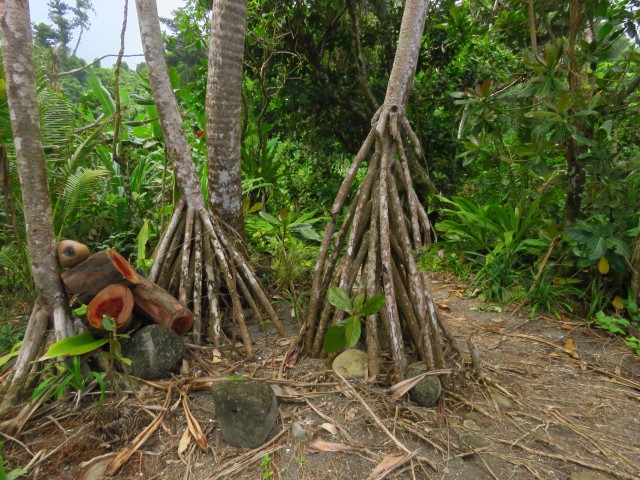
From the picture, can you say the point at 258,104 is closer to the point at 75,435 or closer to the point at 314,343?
the point at 314,343

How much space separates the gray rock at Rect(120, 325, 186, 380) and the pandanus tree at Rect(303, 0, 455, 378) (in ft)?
2.68

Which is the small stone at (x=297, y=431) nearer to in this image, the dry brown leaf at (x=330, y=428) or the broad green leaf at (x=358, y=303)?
the dry brown leaf at (x=330, y=428)

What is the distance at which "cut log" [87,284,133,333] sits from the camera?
2045 millimetres

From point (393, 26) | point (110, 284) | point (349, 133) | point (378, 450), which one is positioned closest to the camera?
point (378, 450)

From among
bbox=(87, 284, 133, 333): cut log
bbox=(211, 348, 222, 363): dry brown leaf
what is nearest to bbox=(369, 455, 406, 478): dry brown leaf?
bbox=(211, 348, 222, 363): dry brown leaf

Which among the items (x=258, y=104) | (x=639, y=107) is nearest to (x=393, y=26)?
(x=258, y=104)

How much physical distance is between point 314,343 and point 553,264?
234cm

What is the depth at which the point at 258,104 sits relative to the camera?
207 inches

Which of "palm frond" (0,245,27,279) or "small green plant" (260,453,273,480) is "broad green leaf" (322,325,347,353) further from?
"palm frond" (0,245,27,279)

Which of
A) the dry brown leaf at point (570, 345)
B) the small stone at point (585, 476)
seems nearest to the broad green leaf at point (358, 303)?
the small stone at point (585, 476)

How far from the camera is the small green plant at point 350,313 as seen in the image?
1974 millimetres

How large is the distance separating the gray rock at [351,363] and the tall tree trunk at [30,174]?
1.44m

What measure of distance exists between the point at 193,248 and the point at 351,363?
4.34ft

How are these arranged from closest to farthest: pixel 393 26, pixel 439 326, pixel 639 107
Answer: pixel 439 326
pixel 639 107
pixel 393 26
